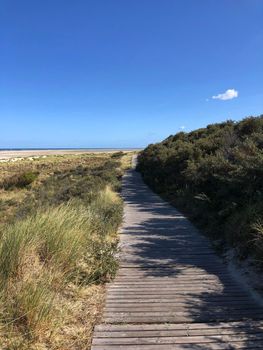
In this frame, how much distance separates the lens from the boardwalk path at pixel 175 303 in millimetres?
4008

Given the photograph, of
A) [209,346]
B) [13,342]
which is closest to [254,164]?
[209,346]

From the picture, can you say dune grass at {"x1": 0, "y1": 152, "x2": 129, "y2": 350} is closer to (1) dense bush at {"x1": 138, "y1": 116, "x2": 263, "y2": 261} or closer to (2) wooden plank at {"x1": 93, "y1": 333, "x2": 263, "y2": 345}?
(2) wooden plank at {"x1": 93, "y1": 333, "x2": 263, "y2": 345}

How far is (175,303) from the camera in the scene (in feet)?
16.6

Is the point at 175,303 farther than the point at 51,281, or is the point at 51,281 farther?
the point at 175,303

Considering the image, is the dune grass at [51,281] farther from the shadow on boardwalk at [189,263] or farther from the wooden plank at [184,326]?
the shadow on boardwalk at [189,263]

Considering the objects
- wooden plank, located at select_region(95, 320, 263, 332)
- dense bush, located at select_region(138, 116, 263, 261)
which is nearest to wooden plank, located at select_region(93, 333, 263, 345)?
wooden plank, located at select_region(95, 320, 263, 332)

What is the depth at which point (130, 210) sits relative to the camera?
1314 cm

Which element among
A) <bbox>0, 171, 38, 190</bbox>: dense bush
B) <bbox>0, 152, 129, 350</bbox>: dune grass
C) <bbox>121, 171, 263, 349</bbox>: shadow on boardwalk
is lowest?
<bbox>0, 171, 38, 190</bbox>: dense bush

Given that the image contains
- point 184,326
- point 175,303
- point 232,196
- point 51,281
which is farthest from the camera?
point 232,196

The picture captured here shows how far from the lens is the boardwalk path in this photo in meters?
4.01

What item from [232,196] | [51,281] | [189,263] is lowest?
[189,263]

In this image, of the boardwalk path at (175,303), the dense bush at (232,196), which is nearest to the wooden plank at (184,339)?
the boardwalk path at (175,303)

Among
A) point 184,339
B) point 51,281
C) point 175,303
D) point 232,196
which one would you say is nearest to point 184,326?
point 184,339

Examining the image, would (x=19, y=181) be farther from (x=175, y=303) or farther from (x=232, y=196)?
(x=175, y=303)
